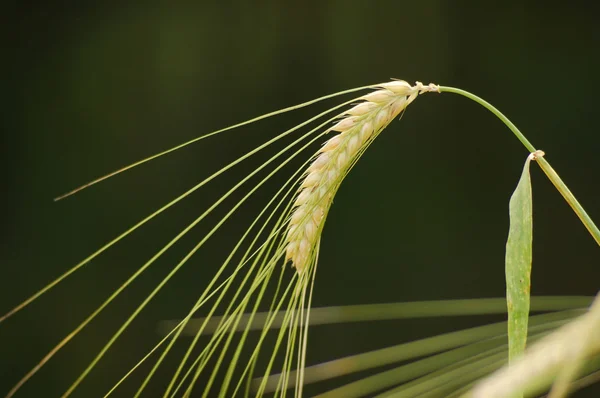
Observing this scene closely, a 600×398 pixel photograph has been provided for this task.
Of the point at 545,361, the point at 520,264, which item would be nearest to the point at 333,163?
the point at 520,264

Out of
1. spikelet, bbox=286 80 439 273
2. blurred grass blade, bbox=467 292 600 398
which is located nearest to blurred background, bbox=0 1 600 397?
spikelet, bbox=286 80 439 273

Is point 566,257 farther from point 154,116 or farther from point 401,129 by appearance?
point 154,116

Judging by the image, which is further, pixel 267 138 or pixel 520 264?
pixel 267 138

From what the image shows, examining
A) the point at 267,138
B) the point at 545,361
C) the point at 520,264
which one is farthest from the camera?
the point at 267,138

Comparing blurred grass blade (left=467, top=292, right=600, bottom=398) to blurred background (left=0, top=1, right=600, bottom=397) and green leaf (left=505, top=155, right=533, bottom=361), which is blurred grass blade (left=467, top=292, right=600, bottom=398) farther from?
blurred background (left=0, top=1, right=600, bottom=397)

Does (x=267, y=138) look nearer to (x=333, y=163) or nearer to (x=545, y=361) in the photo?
(x=333, y=163)

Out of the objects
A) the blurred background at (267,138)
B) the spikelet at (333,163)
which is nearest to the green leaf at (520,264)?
the spikelet at (333,163)

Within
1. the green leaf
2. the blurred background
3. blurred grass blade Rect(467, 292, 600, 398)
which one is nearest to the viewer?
blurred grass blade Rect(467, 292, 600, 398)
